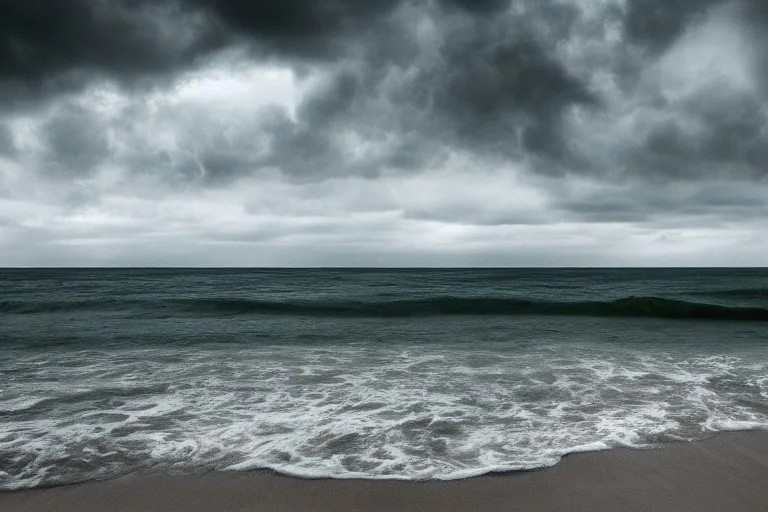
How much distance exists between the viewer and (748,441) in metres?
5.91

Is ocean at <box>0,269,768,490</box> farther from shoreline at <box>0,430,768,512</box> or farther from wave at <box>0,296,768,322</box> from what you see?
wave at <box>0,296,768,322</box>

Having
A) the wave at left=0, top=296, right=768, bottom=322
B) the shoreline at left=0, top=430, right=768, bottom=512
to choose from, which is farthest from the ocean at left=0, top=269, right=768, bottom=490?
the wave at left=0, top=296, right=768, bottom=322

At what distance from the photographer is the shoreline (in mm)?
4371

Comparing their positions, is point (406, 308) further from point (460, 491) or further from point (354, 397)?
point (460, 491)

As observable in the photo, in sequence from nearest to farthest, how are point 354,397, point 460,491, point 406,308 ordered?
point 460,491, point 354,397, point 406,308

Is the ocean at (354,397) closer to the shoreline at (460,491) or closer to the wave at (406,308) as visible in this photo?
the shoreline at (460,491)

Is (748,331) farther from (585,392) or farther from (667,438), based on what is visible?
(667,438)

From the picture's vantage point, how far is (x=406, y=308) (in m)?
26.5

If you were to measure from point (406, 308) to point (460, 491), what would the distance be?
71.6 feet

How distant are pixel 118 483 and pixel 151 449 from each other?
0.90 meters

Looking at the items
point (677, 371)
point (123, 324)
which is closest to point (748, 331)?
point (677, 371)

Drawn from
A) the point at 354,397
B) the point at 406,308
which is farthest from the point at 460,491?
the point at 406,308

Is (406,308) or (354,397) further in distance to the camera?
(406,308)

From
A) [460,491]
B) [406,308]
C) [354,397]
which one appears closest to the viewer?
[460,491]
